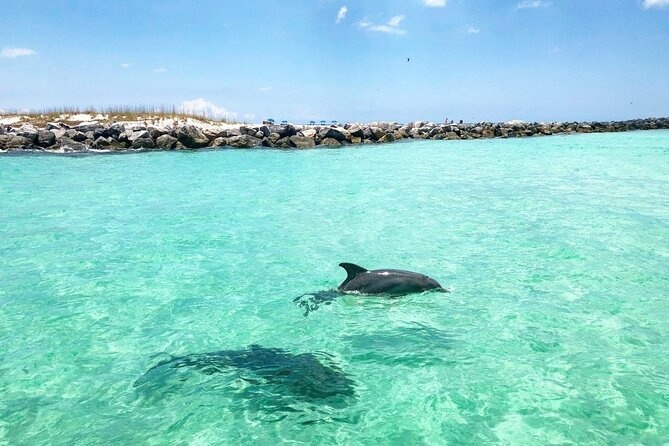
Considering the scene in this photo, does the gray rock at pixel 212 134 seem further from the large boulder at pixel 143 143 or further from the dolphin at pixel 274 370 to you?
the dolphin at pixel 274 370

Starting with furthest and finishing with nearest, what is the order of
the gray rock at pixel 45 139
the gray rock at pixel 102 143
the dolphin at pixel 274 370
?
the gray rock at pixel 102 143 < the gray rock at pixel 45 139 < the dolphin at pixel 274 370

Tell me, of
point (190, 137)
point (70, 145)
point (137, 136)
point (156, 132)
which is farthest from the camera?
point (156, 132)

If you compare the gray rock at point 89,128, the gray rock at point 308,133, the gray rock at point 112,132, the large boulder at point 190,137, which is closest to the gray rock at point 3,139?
the gray rock at point 89,128

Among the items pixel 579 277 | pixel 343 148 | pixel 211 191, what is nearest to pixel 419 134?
pixel 343 148

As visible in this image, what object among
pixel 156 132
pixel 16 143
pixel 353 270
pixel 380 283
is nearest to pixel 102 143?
pixel 156 132

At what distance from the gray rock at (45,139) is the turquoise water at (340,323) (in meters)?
21.3

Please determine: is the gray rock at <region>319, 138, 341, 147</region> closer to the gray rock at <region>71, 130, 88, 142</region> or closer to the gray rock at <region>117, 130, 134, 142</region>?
the gray rock at <region>117, 130, 134, 142</region>

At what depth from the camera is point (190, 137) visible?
35844 millimetres

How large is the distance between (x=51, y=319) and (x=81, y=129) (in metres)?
35.5

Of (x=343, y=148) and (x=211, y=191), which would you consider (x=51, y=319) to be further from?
(x=343, y=148)

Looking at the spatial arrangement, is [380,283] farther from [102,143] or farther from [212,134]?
[212,134]

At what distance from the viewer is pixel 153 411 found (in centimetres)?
431

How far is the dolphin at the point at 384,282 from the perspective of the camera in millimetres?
6711

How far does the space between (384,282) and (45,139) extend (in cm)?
3413
